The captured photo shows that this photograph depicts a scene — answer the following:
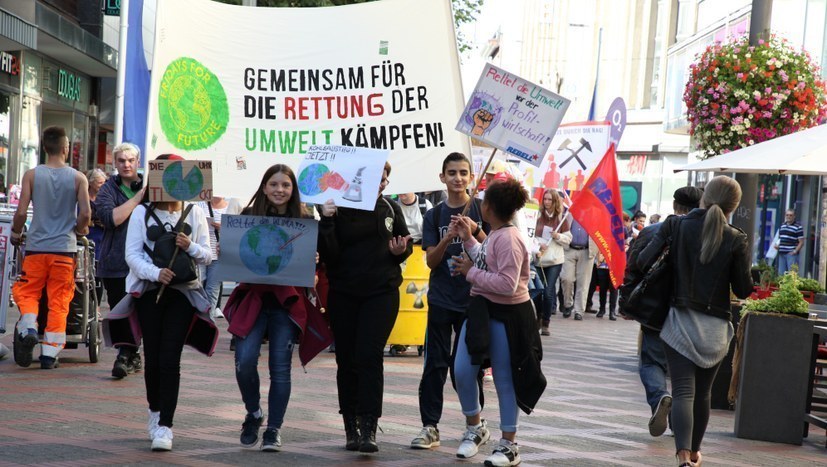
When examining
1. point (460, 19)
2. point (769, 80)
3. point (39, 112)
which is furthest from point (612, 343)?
point (460, 19)

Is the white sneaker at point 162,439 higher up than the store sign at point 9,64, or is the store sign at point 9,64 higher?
the store sign at point 9,64

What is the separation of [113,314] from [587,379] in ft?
19.6

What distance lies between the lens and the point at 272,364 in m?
7.20

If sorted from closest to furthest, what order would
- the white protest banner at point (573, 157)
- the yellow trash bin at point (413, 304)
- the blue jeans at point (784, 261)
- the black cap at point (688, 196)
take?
the black cap at point (688, 196) → the yellow trash bin at point (413, 304) → the white protest banner at point (573, 157) → the blue jeans at point (784, 261)

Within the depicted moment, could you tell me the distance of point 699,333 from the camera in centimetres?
712

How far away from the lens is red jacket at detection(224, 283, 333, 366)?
7.18 meters

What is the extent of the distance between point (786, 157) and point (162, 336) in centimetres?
602

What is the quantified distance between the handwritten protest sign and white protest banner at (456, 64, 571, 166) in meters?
2.07

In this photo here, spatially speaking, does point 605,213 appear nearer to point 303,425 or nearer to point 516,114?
point 516,114

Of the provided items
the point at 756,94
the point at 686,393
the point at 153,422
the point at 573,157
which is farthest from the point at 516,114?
the point at 573,157

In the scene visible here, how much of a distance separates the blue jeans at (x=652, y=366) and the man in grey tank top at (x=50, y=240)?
14.6ft

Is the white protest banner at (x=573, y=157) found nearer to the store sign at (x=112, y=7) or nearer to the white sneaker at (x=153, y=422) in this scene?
the store sign at (x=112, y=7)

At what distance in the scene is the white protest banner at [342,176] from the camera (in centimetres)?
727

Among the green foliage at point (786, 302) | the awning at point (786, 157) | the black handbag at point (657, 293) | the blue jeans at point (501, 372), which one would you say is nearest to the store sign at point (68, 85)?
the awning at point (786, 157)
